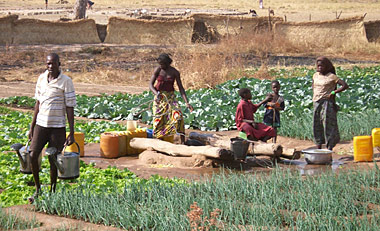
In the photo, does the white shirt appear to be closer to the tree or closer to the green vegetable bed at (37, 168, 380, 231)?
the green vegetable bed at (37, 168, 380, 231)

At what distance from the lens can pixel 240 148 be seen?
9.05m

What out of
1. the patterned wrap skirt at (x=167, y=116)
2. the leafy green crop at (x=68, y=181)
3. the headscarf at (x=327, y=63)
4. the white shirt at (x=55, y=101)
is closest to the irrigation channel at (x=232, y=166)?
the leafy green crop at (x=68, y=181)

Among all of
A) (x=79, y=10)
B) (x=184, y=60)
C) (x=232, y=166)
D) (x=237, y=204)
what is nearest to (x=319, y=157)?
(x=232, y=166)

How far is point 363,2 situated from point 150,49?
129 feet

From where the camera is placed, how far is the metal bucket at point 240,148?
9.03 metres

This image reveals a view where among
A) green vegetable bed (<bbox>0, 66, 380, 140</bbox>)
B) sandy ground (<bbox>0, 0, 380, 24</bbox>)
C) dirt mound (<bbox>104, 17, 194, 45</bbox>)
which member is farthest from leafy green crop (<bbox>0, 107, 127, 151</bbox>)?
sandy ground (<bbox>0, 0, 380, 24</bbox>)

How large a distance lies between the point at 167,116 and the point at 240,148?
148 centimetres

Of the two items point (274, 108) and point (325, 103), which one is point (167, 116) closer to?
point (274, 108)

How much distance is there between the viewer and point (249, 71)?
67.7ft

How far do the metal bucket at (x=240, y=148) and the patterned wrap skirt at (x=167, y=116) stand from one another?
3.73 ft

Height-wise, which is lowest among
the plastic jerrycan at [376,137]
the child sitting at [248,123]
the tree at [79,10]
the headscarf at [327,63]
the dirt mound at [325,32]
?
the plastic jerrycan at [376,137]

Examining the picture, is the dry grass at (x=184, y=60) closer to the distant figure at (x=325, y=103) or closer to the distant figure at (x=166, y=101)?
the distant figure at (x=166, y=101)

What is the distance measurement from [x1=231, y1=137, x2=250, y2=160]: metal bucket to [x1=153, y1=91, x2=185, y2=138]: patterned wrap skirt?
3.73ft

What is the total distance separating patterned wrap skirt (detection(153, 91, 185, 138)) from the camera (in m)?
9.91
